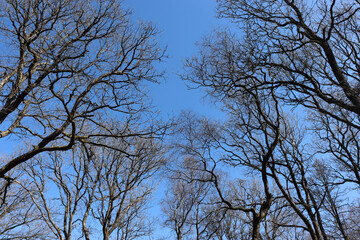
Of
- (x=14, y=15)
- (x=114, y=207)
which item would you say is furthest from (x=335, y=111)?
(x=14, y=15)

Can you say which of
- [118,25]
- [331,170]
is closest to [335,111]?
[331,170]

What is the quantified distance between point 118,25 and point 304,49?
18.0ft

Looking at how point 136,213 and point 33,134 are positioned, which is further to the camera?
point 136,213

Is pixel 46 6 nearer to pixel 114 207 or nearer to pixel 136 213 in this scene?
pixel 114 207

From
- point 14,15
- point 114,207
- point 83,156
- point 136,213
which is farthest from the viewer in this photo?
point 136,213

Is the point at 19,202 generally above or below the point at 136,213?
above

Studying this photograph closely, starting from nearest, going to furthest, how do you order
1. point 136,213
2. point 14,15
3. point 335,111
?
point 14,15, point 335,111, point 136,213

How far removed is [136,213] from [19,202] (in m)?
6.50

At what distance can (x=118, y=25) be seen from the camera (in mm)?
6789

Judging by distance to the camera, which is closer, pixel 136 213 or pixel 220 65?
pixel 220 65

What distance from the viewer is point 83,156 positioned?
12.6 m

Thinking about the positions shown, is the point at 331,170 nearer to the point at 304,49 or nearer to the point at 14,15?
the point at 304,49

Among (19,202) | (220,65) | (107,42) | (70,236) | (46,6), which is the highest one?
(107,42)

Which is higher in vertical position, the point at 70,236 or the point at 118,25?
the point at 118,25
